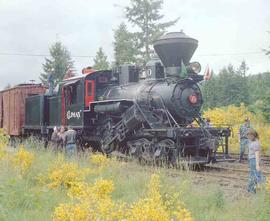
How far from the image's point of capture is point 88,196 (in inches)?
180

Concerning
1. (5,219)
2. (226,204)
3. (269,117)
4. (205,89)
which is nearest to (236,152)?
(269,117)

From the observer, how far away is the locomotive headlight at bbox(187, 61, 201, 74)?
571 inches

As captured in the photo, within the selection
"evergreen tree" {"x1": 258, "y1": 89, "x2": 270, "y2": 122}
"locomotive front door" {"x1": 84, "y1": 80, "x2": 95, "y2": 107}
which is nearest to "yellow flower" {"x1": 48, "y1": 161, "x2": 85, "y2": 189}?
"locomotive front door" {"x1": 84, "y1": 80, "x2": 95, "y2": 107}

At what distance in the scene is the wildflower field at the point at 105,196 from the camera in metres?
4.29

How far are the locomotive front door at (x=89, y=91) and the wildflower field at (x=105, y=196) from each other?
495cm

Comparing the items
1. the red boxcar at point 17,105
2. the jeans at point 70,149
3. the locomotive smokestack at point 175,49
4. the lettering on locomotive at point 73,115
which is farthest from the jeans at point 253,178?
the red boxcar at point 17,105

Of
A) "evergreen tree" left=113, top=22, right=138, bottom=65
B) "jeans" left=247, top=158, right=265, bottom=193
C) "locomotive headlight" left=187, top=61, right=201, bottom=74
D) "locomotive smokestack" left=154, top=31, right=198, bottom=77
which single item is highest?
"evergreen tree" left=113, top=22, right=138, bottom=65

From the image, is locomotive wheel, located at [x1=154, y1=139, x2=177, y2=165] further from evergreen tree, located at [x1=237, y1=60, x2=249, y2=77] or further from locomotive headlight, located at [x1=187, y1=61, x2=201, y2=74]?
evergreen tree, located at [x1=237, y1=60, x2=249, y2=77]

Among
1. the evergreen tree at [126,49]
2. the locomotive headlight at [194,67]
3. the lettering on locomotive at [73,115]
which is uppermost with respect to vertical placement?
the evergreen tree at [126,49]

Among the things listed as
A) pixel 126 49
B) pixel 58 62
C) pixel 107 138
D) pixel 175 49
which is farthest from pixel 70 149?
pixel 58 62

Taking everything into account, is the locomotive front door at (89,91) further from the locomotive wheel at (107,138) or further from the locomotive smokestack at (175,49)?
the locomotive smokestack at (175,49)

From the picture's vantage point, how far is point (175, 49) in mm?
14430

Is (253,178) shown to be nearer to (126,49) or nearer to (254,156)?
(254,156)

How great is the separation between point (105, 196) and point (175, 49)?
9.56 metres
